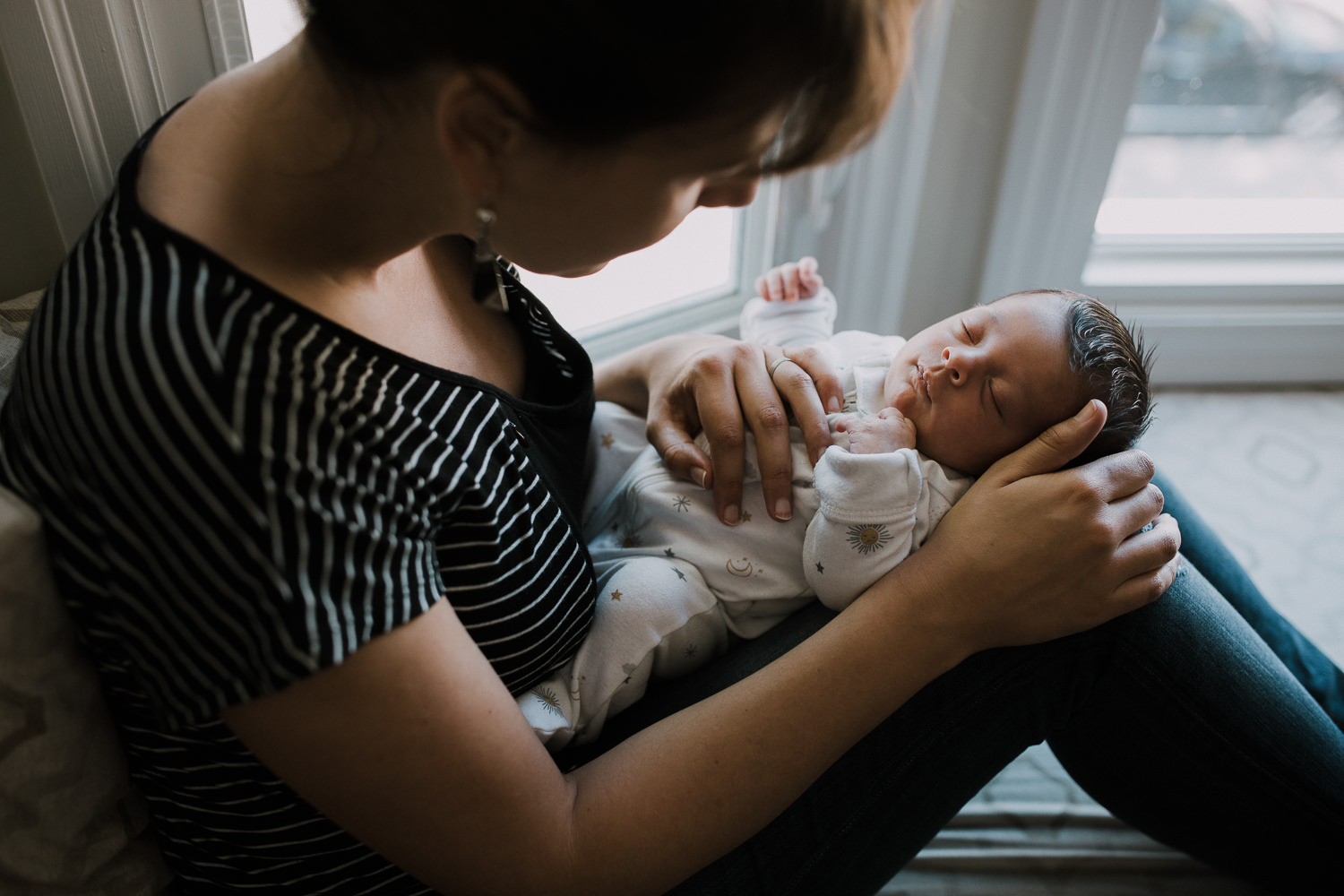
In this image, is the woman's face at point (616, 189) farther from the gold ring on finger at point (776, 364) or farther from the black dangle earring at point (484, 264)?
the gold ring on finger at point (776, 364)

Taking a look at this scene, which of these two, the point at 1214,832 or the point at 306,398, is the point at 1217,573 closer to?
the point at 1214,832

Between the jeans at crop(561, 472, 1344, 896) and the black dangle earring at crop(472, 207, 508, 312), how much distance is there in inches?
16.9

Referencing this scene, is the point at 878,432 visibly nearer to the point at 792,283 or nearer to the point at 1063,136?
the point at 792,283

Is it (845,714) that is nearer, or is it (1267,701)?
(845,714)

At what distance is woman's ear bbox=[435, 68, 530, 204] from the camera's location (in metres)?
0.52

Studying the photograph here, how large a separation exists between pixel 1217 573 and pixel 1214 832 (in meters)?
0.31

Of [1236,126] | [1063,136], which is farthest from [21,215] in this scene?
[1236,126]

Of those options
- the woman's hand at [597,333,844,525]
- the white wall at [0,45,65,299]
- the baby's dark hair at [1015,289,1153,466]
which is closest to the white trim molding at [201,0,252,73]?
the white wall at [0,45,65,299]

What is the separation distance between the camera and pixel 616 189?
0.58 m

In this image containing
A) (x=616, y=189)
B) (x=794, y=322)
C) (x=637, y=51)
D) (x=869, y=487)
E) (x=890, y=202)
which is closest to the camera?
(x=637, y=51)

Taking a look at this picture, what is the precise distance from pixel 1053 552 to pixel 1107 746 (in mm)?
290

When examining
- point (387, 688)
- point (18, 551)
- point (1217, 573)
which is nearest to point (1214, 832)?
point (1217, 573)

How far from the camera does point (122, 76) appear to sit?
0.83m

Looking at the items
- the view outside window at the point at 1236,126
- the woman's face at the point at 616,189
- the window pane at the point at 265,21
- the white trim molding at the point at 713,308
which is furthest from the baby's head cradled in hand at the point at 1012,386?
the view outside window at the point at 1236,126
